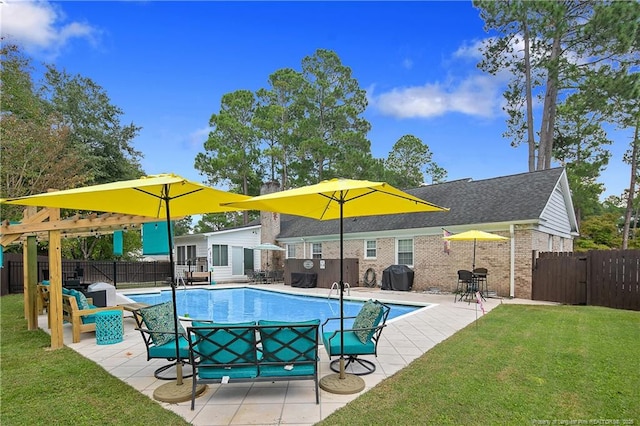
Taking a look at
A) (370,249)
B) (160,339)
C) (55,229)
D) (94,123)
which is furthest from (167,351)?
(94,123)

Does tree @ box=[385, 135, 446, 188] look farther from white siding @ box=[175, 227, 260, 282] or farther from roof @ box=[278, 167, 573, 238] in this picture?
white siding @ box=[175, 227, 260, 282]

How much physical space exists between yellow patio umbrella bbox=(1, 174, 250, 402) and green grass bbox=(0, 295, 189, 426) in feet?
1.54

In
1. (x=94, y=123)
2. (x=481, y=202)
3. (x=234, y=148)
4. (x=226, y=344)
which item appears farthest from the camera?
(x=234, y=148)

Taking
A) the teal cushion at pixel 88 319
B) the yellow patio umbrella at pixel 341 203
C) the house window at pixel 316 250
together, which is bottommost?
the house window at pixel 316 250

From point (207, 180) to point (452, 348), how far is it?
31407 mm

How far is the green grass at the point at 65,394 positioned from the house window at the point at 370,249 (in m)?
13.5

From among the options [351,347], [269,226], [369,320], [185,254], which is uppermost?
[269,226]

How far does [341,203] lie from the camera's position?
15.8ft

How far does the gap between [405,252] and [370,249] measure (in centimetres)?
207

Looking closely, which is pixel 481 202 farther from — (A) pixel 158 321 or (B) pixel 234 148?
(B) pixel 234 148

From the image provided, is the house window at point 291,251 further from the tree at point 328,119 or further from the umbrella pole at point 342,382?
the umbrella pole at point 342,382

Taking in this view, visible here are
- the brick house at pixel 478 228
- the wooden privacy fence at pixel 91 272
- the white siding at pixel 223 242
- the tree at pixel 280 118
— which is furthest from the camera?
the tree at pixel 280 118

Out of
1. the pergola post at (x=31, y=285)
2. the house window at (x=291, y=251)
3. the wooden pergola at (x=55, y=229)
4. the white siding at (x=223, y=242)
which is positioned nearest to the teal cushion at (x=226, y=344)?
the wooden pergola at (x=55, y=229)

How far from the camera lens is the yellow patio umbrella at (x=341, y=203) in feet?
14.2
